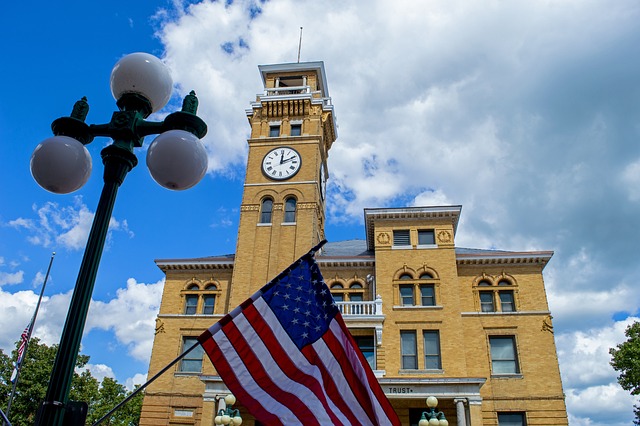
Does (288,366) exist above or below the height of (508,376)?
below

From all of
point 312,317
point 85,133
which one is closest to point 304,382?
point 312,317

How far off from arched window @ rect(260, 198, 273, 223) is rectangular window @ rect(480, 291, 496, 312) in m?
14.6

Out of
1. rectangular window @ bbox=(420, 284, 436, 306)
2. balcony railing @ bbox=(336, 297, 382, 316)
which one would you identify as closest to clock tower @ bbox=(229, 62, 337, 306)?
balcony railing @ bbox=(336, 297, 382, 316)

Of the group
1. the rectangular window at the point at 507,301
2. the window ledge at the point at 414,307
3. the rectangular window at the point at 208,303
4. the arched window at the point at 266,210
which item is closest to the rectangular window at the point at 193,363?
the rectangular window at the point at 208,303

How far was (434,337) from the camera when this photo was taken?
94.7 feet

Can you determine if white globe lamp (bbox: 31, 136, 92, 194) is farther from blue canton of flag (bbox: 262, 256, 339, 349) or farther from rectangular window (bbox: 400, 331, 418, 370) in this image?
rectangular window (bbox: 400, 331, 418, 370)

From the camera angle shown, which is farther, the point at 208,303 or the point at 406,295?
the point at 208,303

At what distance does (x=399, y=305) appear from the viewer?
29.9 m

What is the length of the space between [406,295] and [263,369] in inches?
951

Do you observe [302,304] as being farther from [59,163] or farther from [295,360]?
[59,163]

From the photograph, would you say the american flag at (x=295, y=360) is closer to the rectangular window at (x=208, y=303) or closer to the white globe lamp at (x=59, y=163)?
the white globe lamp at (x=59, y=163)

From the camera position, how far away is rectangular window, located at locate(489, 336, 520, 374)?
1126 inches

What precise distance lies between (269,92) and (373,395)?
36150mm

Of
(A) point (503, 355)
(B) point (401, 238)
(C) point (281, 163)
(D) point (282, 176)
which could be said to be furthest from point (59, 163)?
(C) point (281, 163)
